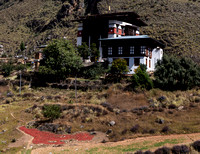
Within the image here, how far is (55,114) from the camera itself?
3297 centimetres

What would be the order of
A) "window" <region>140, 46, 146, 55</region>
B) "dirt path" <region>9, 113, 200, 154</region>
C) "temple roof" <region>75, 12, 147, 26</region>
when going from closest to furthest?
"dirt path" <region>9, 113, 200, 154</region>, "window" <region>140, 46, 146, 55</region>, "temple roof" <region>75, 12, 147, 26</region>

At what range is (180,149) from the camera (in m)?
19.2

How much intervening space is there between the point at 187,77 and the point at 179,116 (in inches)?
376

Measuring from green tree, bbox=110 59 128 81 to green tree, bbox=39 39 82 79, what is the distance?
8.15 metres

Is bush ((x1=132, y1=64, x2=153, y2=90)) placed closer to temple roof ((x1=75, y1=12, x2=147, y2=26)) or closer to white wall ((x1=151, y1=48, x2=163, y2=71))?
white wall ((x1=151, y1=48, x2=163, y2=71))

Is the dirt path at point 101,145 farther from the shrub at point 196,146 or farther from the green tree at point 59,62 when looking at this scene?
the green tree at point 59,62

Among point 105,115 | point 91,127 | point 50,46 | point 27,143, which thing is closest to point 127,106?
point 105,115

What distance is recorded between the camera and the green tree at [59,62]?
45.5 metres

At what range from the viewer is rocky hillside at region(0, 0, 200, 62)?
76.4 metres

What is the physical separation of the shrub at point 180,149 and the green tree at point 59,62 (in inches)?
1170

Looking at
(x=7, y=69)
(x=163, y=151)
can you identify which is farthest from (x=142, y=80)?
(x=7, y=69)

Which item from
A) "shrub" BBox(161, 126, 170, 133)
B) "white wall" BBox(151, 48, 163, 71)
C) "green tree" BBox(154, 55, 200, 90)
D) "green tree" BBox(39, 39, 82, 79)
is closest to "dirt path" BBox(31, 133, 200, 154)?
"shrub" BBox(161, 126, 170, 133)

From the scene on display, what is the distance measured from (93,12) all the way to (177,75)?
79424 mm

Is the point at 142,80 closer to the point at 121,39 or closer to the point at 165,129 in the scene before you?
the point at 121,39
